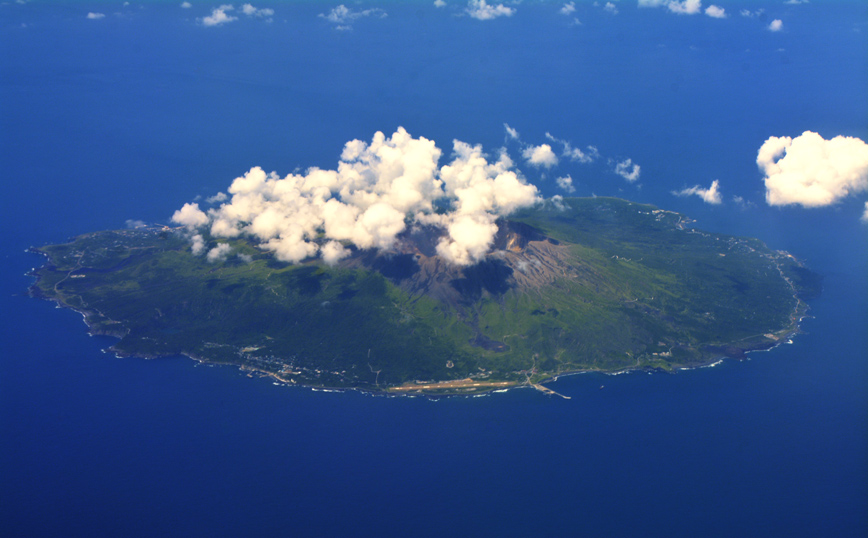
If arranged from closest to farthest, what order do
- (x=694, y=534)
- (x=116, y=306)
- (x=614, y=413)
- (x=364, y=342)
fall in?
1. (x=694, y=534)
2. (x=614, y=413)
3. (x=364, y=342)
4. (x=116, y=306)

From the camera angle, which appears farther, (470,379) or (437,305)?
(437,305)

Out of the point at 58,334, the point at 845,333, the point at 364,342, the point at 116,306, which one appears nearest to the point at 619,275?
the point at 845,333

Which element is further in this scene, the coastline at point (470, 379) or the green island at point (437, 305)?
the green island at point (437, 305)

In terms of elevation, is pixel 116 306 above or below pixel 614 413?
above

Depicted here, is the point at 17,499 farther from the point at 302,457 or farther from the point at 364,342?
the point at 364,342

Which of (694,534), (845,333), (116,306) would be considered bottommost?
(694,534)

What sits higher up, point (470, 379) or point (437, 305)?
point (437, 305)

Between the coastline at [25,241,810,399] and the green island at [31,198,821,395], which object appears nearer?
the coastline at [25,241,810,399]

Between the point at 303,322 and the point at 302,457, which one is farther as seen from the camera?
the point at 303,322
